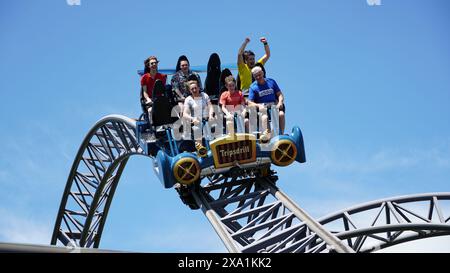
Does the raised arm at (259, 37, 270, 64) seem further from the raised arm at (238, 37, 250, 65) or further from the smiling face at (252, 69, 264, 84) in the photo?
the smiling face at (252, 69, 264, 84)

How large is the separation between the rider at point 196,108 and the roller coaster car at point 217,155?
0.23m

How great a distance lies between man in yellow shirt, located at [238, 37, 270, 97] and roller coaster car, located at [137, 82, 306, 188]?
1.51m

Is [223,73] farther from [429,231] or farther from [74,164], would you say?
[74,164]

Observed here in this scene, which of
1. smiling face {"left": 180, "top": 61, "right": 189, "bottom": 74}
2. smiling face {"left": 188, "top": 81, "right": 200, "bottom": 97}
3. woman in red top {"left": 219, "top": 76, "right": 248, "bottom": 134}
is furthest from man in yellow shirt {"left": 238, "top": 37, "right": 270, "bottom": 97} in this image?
smiling face {"left": 188, "top": 81, "right": 200, "bottom": 97}

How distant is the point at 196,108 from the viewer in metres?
9.80

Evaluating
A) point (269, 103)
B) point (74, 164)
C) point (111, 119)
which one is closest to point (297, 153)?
point (269, 103)

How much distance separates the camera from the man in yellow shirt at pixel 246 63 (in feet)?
36.0

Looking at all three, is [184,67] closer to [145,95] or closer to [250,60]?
[145,95]

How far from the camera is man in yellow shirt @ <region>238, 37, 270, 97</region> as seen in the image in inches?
432

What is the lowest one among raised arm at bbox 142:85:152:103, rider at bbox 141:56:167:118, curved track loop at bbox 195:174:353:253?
curved track loop at bbox 195:174:353:253

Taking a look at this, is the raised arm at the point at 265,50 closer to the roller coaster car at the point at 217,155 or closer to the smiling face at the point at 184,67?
the smiling face at the point at 184,67

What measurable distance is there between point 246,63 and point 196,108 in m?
1.71

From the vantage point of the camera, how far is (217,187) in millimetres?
10125
